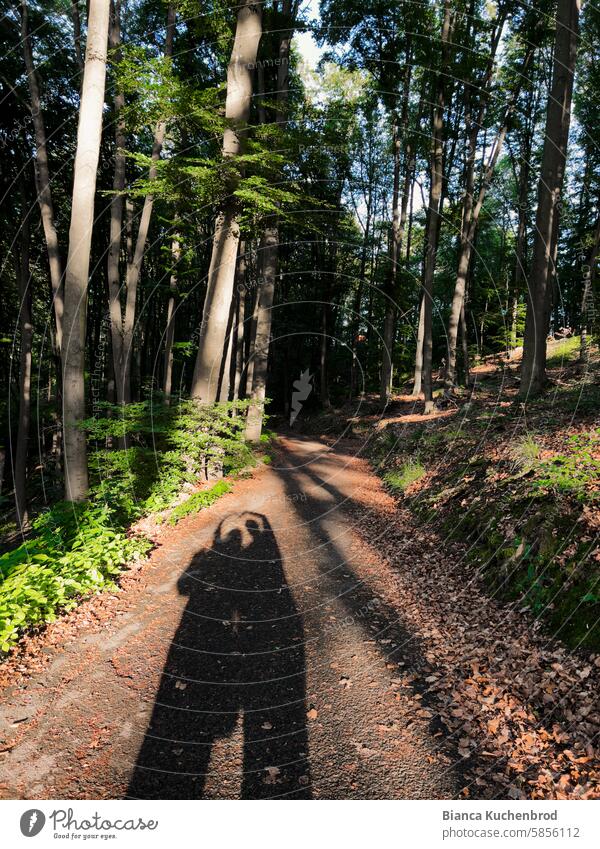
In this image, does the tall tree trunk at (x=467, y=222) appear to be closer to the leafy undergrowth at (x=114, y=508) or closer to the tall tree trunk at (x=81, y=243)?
the leafy undergrowth at (x=114, y=508)

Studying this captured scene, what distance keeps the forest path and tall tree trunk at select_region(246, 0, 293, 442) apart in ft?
23.7

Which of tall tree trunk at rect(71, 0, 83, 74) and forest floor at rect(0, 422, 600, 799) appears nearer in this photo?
forest floor at rect(0, 422, 600, 799)

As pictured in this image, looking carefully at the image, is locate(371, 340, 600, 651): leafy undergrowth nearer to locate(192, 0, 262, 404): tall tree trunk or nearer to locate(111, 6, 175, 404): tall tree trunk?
locate(192, 0, 262, 404): tall tree trunk

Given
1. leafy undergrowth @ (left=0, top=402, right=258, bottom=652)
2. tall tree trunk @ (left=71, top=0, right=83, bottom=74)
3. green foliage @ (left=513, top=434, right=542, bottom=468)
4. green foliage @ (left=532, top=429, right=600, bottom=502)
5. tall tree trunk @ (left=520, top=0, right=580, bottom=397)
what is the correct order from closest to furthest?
leafy undergrowth @ (left=0, top=402, right=258, bottom=652)
green foliage @ (left=532, top=429, right=600, bottom=502)
green foliage @ (left=513, top=434, right=542, bottom=468)
tall tree trunk @ (left=520, top=0, right=580, bottom=397)
tall tree trunk @ (left=71, top=0, right=83, bottom=74)

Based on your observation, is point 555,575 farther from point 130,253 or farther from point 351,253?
point 351,253

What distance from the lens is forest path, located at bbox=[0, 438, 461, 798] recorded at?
3.41 metres

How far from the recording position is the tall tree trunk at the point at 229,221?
370 inches

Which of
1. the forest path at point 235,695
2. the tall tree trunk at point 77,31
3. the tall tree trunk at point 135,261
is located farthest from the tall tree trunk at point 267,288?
the forest path at point 235,695

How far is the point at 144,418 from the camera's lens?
30.7ft

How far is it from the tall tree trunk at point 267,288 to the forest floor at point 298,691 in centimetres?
761

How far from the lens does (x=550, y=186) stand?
32.5 ft

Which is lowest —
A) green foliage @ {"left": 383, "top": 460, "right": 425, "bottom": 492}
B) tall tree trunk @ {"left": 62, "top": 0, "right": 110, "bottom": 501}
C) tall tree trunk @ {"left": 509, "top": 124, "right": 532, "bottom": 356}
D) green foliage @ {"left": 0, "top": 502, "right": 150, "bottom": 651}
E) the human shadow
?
the human shadow

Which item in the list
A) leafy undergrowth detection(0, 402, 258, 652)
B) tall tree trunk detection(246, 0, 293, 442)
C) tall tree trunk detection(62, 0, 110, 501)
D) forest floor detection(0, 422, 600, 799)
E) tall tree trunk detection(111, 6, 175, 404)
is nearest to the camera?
forest floor detection(0, 422, 600, 799)

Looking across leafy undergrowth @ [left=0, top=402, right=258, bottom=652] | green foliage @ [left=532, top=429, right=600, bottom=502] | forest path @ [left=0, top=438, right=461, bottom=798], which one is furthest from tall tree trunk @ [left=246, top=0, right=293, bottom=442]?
green foliage @ [left=532, top=429, right=600, bottom=502]
